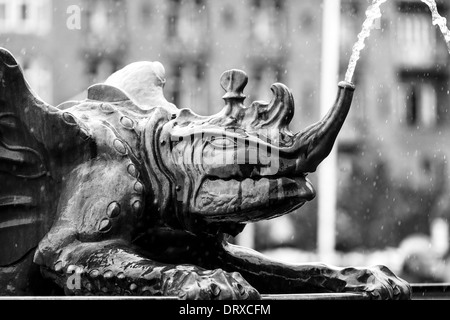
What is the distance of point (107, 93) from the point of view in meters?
4.79

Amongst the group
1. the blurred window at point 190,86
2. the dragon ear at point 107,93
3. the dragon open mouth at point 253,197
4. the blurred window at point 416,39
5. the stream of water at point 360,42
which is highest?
the blurred window at point 416,39

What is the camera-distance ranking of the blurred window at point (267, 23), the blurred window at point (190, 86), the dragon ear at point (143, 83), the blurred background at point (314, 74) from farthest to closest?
the blurred window at point (267, 23) < the blurred window at point (190, 86) < the blurred background at point (314, 74) < the dragon ear at point (143, 83)

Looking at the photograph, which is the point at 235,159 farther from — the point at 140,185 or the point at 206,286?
the point at 206,286

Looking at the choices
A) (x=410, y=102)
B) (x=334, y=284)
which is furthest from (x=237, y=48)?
(x=334, y=284)

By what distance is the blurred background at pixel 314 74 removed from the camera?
113 ft

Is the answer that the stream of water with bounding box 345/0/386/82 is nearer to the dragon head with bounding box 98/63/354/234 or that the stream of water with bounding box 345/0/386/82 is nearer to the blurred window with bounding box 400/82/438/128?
the dragon head with bounding box 98/63/354/234

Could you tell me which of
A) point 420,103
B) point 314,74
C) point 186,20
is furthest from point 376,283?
point 420,103

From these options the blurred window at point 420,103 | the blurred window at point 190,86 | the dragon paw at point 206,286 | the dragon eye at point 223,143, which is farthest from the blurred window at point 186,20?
the dragon paw at point 206,286

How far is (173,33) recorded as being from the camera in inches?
1555

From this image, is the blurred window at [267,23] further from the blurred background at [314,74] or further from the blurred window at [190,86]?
the blurred window at [190,86]

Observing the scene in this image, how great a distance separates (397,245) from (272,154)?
30949 mm

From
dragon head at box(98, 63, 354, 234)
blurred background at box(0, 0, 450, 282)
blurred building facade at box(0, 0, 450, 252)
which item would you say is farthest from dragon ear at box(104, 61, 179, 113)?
blurred building facade at box(0, 0, 450, 252)

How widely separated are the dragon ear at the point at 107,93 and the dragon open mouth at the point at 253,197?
617 millimetres

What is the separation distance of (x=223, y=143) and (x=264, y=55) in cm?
3548
